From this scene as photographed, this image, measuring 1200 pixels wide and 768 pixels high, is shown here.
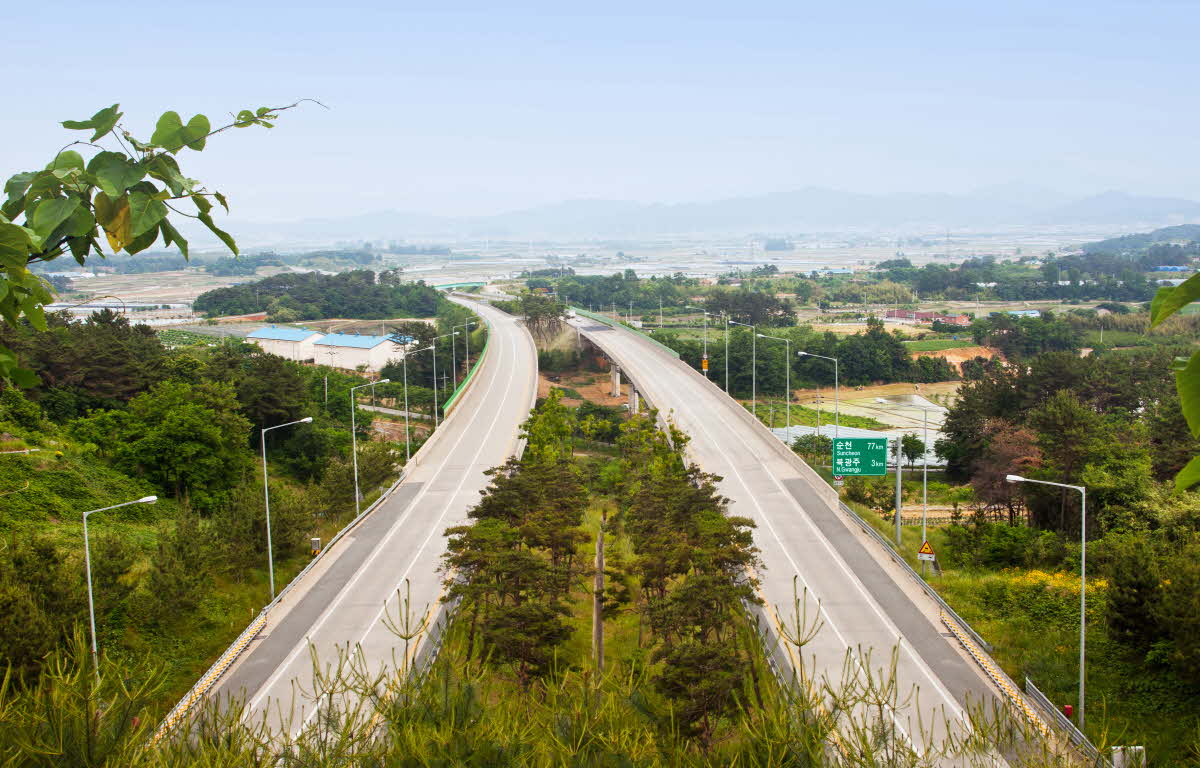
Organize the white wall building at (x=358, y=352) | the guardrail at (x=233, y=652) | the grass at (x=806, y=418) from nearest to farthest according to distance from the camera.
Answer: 1. the guardrail at (x=233, y=652)
2. the grass at (x=806, y=418)
3. the white wall building at (x=358, y=352)

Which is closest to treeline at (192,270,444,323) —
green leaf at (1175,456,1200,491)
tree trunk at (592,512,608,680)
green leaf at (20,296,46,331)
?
tree trunk at (592,512,608,680)

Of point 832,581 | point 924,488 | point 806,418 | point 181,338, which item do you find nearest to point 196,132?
point 832,581

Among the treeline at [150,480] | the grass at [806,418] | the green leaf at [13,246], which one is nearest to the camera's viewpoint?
the green leaf at [13,246]

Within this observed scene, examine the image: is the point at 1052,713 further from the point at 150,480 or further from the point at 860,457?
the point at 150,480

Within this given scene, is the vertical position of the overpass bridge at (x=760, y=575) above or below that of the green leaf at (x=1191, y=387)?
below

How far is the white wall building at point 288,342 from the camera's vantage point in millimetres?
90938

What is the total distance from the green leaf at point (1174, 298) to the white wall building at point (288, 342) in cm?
9087

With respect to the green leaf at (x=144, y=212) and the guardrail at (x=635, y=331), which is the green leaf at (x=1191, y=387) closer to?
the green leaf at (x=144, y=212)

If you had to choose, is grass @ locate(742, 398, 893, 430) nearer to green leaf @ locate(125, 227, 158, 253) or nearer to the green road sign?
the green road sign

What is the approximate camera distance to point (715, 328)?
4850 inches

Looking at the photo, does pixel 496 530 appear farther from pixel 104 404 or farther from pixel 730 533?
pixel 104 404

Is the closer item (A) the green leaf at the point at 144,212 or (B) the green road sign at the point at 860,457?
(A) the green leaf at the point at 144,212

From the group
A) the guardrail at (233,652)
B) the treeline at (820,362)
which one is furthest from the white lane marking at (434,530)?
the treeline at (820,362)

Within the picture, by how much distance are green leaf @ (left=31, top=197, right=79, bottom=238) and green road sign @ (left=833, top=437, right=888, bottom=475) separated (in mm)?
36082
